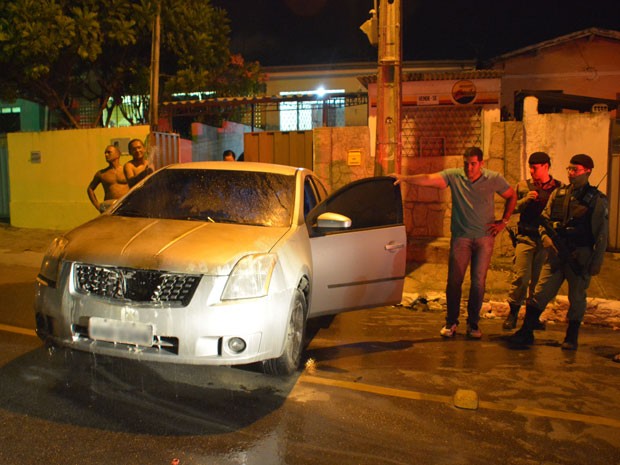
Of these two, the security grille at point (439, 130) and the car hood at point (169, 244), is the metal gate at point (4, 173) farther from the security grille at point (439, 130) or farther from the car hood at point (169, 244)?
the car hood at point (169, 244)

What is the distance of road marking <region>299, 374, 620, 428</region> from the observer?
393 cm

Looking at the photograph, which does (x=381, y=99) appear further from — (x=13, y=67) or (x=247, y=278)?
(x=13, y=67)

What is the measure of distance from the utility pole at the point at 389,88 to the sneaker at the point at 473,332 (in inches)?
84.8

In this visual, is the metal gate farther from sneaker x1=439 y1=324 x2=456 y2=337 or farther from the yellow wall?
sneaker x1=439 y1=324 x2=456 y2=337

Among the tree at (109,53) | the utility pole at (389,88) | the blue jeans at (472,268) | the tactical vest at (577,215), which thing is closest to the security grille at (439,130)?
the utility pole at (389,88)

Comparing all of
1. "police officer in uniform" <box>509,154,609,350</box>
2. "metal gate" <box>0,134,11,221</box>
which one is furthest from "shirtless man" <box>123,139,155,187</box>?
"metal gate" <box>0,134,11,221</box>

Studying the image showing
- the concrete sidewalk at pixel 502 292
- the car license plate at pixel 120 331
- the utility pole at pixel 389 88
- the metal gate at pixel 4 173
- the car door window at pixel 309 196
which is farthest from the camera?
the metal gate at pixel 4 173

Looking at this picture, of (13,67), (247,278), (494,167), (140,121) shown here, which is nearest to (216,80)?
(140,121)

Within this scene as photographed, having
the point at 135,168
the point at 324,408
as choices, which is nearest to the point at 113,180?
the point at 135,168

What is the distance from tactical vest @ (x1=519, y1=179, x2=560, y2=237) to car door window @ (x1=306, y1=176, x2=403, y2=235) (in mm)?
1306

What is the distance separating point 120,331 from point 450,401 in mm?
2224

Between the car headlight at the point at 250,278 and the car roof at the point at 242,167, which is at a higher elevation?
the car roof at the point at 242,167

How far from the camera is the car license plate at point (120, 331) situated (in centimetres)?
371

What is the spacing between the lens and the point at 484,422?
3.83m
